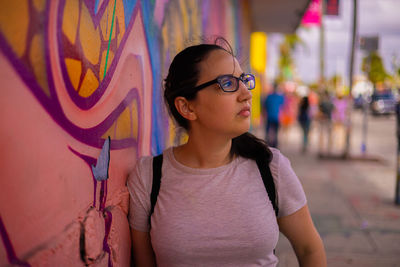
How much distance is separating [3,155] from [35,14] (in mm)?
412

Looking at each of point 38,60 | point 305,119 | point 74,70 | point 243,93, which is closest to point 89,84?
point 74,70

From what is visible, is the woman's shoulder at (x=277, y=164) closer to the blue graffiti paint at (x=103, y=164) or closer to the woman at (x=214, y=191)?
the woman at (x=214, y=191)

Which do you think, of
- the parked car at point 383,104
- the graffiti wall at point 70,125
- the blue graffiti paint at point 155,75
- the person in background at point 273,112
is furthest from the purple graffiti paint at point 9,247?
the parked car at point 383,104

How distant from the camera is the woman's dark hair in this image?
1758mm

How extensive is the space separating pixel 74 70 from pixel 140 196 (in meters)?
0.69

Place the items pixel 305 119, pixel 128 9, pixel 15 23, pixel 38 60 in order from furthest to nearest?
pixel 305 119 → pixel 128 9 → pixel 38 60 → pixel 15 23

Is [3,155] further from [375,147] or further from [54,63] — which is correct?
[375,147]

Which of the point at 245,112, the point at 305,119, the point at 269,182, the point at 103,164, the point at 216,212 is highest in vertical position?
the point at 245,112

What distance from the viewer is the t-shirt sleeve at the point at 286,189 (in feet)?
5.73

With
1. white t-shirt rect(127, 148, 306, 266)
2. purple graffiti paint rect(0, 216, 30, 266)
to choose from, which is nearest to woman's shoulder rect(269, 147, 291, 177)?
white t-shirt rect(127, 148, 306, 266)

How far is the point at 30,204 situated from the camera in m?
1.08

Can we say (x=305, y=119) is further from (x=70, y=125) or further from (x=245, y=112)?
(x=70, y=125)

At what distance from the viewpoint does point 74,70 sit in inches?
54.4

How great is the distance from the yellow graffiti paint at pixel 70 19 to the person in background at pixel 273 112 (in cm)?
930
